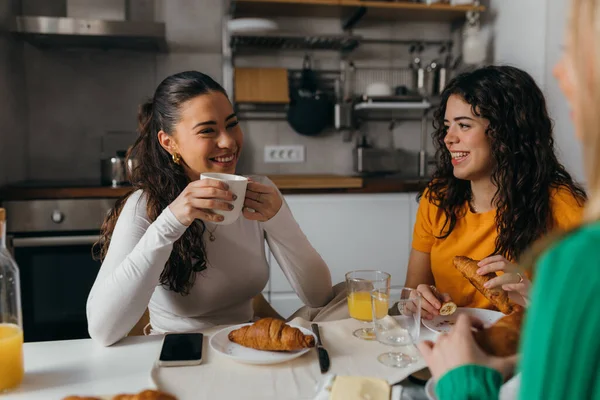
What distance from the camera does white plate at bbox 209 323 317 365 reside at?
90cm

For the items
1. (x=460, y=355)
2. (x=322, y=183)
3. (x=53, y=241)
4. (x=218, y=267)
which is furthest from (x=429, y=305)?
(x=53, y=241)

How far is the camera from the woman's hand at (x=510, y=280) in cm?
107

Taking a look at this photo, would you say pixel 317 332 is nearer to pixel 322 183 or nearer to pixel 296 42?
pixel 322 183

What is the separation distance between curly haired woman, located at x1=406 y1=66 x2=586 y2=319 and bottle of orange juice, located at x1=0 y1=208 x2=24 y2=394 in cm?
104

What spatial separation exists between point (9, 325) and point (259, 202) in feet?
2.03

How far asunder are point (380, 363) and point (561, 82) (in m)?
0.57

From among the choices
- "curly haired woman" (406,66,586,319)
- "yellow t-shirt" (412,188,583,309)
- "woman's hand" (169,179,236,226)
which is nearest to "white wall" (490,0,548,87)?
"curly haired woman" (406,66,586,319)

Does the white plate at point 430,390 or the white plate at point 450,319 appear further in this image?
the white plate at point 450,319

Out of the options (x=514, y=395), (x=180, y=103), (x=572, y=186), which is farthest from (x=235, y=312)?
(x=572, y=186)

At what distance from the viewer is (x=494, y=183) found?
1556mm

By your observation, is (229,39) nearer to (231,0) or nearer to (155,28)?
(231,0)

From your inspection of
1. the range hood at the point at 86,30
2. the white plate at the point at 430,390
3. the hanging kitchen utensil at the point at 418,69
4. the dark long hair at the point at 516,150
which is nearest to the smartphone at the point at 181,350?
the white plate at the point at 430,390

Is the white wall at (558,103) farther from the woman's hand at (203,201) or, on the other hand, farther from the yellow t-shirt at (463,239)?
the woman's hand at (203,201)

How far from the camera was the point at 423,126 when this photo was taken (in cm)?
330
